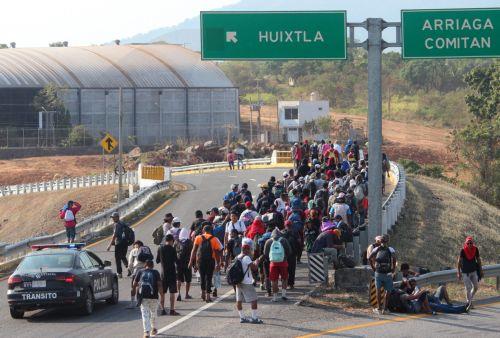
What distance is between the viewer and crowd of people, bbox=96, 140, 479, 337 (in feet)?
59.4

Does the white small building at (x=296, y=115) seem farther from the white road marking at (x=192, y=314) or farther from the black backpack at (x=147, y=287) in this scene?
the black backpack at (x=147, y=287)

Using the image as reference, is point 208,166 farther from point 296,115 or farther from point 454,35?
point 454,35

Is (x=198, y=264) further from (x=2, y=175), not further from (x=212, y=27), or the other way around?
(x=2, y=175)

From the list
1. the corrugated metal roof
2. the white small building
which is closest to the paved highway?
the corrugated metal roof

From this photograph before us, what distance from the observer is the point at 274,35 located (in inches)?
834

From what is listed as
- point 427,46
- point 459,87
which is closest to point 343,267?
point 427,46

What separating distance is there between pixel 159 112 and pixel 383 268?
284ft

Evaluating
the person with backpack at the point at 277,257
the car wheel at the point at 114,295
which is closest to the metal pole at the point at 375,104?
the person with backpack at the point at 277,257

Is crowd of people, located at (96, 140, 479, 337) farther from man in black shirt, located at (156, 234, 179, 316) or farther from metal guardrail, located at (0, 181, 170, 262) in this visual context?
metal guardrail, located at (0, 181, 170, 262)

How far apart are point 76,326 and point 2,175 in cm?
6917

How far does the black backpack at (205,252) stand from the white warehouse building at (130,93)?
81.6m

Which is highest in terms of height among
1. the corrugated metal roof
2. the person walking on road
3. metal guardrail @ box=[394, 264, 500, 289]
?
the corrugated metal roof

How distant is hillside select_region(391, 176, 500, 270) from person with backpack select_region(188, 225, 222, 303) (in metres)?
10.1

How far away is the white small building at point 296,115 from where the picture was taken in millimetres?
112125
